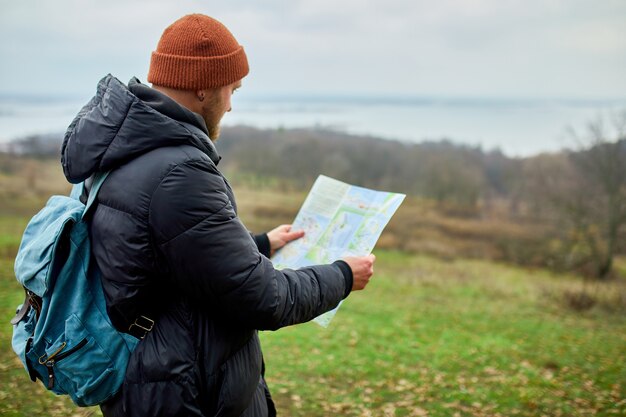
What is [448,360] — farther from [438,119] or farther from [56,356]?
[438,119]

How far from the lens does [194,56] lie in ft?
6.02

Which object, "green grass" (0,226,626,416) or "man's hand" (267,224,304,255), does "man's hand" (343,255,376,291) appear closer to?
"man's hand" (267,224,304,255)

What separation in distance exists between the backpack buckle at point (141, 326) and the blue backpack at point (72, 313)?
3 centimetres

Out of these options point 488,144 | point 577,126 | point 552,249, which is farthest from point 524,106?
point 552,249

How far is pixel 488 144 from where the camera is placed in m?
57.9

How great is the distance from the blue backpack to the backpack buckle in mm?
31

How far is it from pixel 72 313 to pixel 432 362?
338 inches

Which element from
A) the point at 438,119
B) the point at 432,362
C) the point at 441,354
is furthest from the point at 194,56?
the point at 438,119

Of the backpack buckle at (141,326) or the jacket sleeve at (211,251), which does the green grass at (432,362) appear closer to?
the backpack buckle at (141,326)

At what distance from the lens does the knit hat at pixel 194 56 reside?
183 cm

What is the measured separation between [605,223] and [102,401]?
3187 cm

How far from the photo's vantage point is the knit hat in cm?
183

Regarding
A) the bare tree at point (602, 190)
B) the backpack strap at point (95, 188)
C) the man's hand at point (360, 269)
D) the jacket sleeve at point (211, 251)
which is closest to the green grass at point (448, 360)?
the man's hand at point (360, 269)

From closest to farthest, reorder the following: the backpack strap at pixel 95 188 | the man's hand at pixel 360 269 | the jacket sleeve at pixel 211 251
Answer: the jacket sleeve at pixel 211 251 → the backpack strap at pixel 95 188 → the man's hand at pixel 360 269
